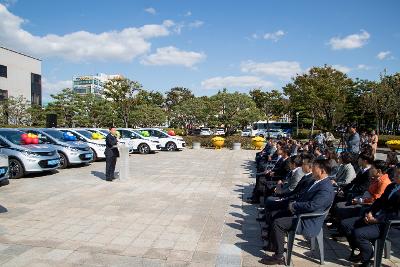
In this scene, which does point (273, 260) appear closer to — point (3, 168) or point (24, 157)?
point (3, 168)

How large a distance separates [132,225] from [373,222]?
381 centimetres

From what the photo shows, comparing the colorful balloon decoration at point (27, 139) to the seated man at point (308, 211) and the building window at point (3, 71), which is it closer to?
the seated man at point (308, 211)

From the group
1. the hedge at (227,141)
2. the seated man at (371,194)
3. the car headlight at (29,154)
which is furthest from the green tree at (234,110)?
the seated man at (371,194)

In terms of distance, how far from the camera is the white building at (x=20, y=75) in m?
39.6

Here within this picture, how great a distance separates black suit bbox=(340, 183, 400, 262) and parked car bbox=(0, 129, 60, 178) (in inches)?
365

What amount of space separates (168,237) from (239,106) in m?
24.2

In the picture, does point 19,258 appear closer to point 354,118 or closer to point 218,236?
point 218,236

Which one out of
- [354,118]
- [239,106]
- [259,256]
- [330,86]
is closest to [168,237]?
Answer: [259,256]

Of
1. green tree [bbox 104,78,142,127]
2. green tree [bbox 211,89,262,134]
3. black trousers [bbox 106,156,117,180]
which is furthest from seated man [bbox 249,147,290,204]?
green tree [bbox 104,78,142,127]

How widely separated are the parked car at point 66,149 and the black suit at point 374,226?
35.1 ft

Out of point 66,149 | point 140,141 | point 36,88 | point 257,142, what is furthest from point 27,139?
point 36,88

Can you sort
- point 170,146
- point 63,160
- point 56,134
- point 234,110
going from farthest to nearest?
point 234,110 → point 170,146 → point 56,134 → point 63,160

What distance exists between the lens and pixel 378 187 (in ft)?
17.4

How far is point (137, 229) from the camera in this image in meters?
6.03
